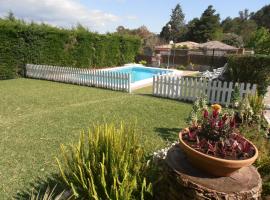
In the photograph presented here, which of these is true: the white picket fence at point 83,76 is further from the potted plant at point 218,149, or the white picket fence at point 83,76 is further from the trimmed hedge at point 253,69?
the potted plant at point 218,149

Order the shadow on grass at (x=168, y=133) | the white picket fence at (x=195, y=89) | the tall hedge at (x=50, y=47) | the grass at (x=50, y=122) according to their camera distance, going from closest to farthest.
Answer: the grass at (x=50, y=122) → the shadow on grass at (x=168, y=133) → the white picket fence at (x=195, y=89) → the tall hedge at (x=50, y=47)

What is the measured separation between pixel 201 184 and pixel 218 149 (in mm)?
408

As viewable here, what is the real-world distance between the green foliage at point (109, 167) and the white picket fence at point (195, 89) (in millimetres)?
6625

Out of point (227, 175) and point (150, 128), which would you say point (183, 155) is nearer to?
point (227, 175)

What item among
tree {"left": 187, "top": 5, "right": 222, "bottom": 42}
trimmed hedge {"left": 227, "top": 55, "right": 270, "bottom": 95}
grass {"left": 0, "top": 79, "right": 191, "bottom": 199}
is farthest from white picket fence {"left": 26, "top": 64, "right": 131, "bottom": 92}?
tree {"left": 187, "top": 5, "right": 222, "bottom": 42}

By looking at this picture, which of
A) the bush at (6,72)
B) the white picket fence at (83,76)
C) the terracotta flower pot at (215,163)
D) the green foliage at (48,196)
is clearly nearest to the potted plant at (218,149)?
the terracotta flower pot at (215,163)

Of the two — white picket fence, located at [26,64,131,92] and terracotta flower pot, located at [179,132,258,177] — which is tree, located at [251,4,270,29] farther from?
terracotta flower pot, located at [179,132,258,177]

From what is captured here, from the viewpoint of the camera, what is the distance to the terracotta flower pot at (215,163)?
241 centimetres

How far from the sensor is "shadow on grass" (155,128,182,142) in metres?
5.81

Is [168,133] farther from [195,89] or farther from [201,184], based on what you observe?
[195,89]

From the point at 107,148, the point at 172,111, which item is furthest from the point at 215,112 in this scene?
the point at 172,111

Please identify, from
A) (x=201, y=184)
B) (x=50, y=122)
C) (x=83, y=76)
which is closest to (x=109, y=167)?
(x=201, y=184)

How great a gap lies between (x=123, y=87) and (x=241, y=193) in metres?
10.1

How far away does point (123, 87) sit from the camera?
12250 millimetres
